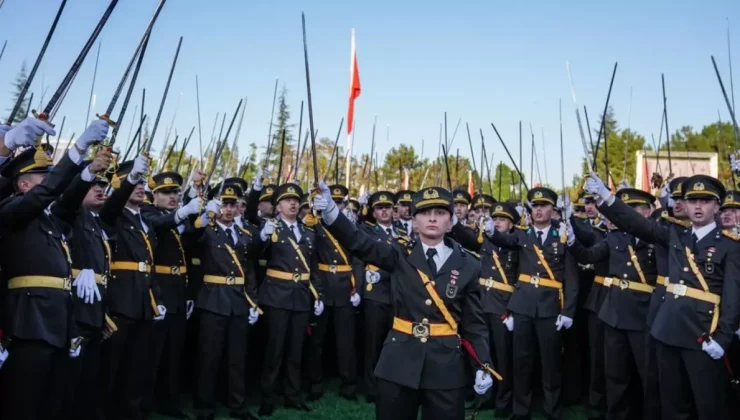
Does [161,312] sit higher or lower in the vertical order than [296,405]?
higher

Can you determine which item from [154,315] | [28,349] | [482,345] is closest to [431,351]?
[482,345]

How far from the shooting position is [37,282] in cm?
457

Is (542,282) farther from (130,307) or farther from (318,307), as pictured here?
(130,307)

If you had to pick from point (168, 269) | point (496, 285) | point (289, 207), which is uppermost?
point (289, 207)

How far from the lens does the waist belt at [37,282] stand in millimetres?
4535

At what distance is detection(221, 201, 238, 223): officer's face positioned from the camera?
7785mm

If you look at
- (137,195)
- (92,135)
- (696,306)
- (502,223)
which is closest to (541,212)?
(502,223)

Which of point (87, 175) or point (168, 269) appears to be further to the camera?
point (168, 269)

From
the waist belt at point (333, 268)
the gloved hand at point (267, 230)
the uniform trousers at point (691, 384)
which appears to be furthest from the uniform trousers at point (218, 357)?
the uniform trousers at point (691, 384)

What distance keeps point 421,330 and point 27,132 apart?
302 cm

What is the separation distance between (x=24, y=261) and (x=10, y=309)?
356 millimetres

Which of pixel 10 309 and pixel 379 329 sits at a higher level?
pixel 10 309

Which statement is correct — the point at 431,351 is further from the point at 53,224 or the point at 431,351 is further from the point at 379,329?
the point at 379,329

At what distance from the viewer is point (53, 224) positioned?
15.9 feet
